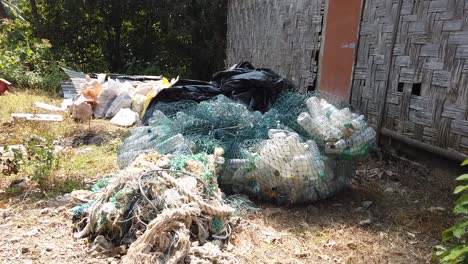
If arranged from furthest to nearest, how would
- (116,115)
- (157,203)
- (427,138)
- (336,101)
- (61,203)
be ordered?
(116,115), (336,101), (427,138), (61,203), (157,203)

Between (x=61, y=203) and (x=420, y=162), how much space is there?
3.31 meters

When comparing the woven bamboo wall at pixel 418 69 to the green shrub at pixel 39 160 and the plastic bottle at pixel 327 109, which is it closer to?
the plastic bottle at pixel 327 109

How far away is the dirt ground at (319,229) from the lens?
2.39m

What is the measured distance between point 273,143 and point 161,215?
1.21 metres

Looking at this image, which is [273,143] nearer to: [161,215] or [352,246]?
[352,246]

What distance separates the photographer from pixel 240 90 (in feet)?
14.1

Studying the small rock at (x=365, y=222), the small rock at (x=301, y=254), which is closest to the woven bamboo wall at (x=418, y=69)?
the small rock at (x=365, y=222)

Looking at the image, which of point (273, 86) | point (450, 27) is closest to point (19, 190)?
point (273, 86)

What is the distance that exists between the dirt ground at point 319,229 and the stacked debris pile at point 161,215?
129 millimetres

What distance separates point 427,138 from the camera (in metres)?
3.69

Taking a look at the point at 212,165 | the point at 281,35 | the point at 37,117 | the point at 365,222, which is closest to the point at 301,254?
the point at 365,222

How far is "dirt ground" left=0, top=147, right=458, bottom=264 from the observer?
239cm

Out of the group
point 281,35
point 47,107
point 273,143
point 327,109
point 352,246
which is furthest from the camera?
point 281,35

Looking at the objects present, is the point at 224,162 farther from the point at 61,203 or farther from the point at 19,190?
the point at 19,190
